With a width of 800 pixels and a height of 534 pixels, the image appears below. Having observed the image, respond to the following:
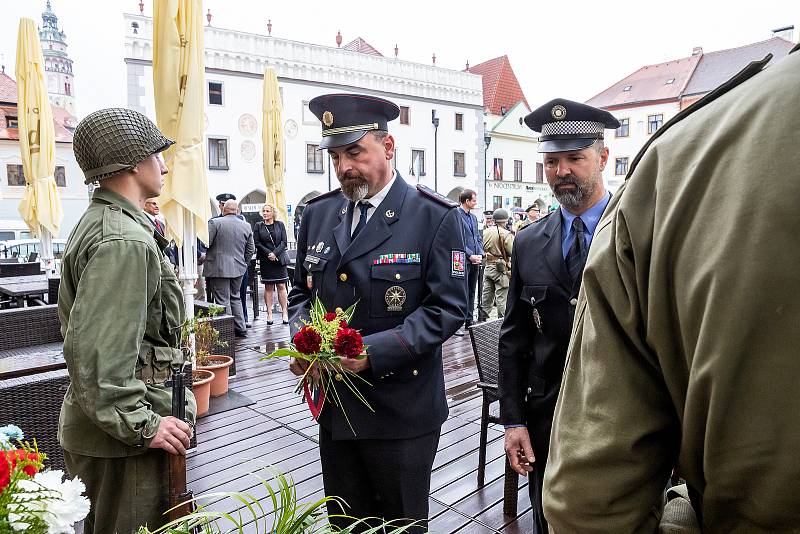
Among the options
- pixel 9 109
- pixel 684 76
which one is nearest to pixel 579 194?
pixel 9 109

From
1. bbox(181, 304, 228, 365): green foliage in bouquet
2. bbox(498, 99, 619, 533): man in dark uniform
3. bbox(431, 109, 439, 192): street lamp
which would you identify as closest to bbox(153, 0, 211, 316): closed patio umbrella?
bbox(181, 304, 228, 365): green foliage in bouquet

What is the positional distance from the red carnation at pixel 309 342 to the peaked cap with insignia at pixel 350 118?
77cm

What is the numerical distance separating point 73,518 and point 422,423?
129 centimetres

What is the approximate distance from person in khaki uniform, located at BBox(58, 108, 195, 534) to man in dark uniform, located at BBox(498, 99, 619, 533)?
123 centimetres

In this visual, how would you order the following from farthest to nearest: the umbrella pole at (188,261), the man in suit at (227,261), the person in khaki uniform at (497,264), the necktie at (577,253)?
the person in khaki uniform at (497,264) → the man in suit at (227,261) → the umbrella pole at (188,261) → the necktie at (577,253)

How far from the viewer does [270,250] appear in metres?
8.02

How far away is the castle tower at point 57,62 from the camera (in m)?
82.7

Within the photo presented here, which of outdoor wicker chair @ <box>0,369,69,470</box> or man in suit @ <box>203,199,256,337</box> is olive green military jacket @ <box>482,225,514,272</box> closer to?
man in suit @ <box>203,199,256,337</box>

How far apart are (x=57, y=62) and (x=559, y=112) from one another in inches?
4114

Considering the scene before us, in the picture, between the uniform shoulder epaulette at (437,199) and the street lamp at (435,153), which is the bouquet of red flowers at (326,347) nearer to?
the uniform shoulder epaulette at (437,199)

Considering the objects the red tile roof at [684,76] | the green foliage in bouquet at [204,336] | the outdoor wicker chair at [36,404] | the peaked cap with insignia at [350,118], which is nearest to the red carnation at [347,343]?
the peaked cap with insignia at [350,118]

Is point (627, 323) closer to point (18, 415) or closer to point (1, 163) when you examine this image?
point (18, 415)

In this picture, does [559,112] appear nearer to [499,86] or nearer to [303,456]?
[303,456]

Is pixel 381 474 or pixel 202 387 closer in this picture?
pixel 381 474
